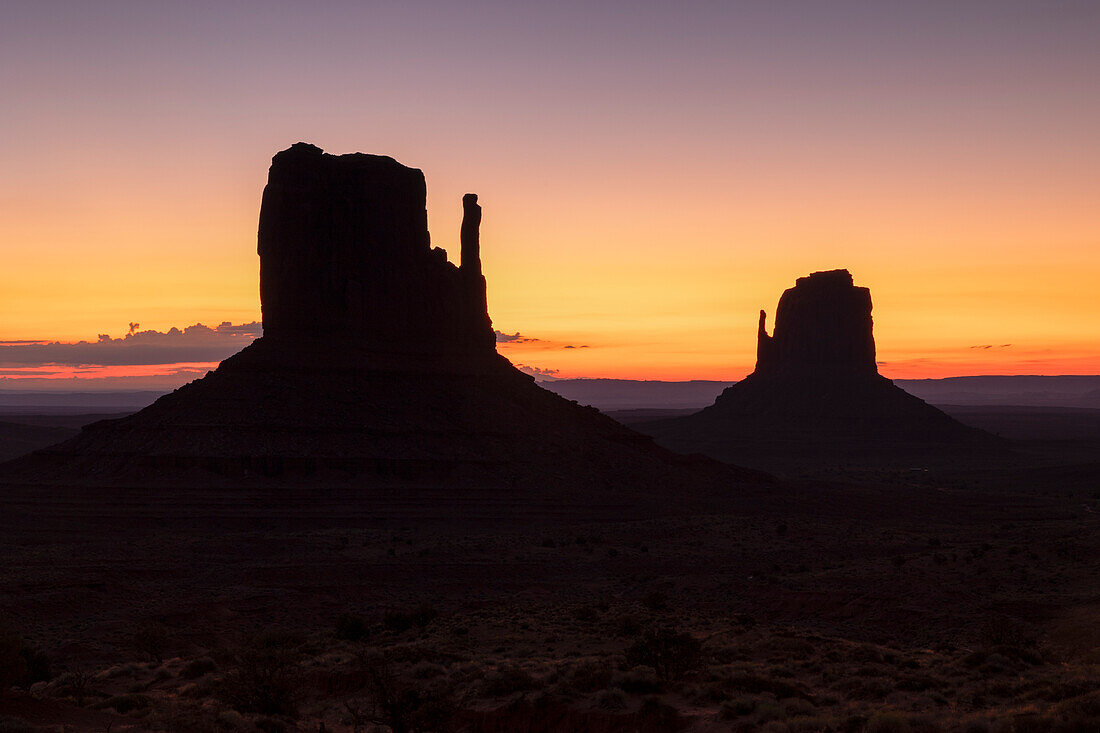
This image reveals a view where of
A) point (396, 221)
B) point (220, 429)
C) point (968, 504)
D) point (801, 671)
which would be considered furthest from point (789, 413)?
point (801, 671)

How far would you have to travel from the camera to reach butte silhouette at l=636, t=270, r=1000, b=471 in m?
124

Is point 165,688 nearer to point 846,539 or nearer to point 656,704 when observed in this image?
point 656,704

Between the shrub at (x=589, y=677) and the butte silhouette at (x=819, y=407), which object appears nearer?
the shrub at (x=589, y=677)

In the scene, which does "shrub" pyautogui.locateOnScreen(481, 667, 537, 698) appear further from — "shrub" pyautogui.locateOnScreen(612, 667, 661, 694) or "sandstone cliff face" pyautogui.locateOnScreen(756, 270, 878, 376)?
"sandstone cliff face" pyautogui.locateOnScreen(756, 270, 878, 376)

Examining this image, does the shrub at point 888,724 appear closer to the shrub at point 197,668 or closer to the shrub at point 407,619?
the shrub at point 197,668

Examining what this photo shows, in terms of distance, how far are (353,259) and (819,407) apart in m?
86.4

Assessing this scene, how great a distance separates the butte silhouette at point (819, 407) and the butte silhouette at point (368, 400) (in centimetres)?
4402

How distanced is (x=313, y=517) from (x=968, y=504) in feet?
160

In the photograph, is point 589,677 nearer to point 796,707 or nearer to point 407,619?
point 796,707

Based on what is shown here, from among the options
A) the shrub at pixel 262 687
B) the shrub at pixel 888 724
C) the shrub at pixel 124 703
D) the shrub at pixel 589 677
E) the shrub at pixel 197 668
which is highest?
the shrub at pixel 888 724

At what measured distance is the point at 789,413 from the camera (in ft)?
467

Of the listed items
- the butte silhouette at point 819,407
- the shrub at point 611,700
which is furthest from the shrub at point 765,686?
the butte silhouette at point 819,407

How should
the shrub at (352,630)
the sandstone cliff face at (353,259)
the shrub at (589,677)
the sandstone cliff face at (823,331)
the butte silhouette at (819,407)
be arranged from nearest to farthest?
the shrub at (589,677)
the shrub at (352,630)
the sandstone cliff face at (353,259)
the butte silhouette at (819,407)
the sandstone cliff face at (823,331)

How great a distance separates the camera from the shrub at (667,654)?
21.3 m
